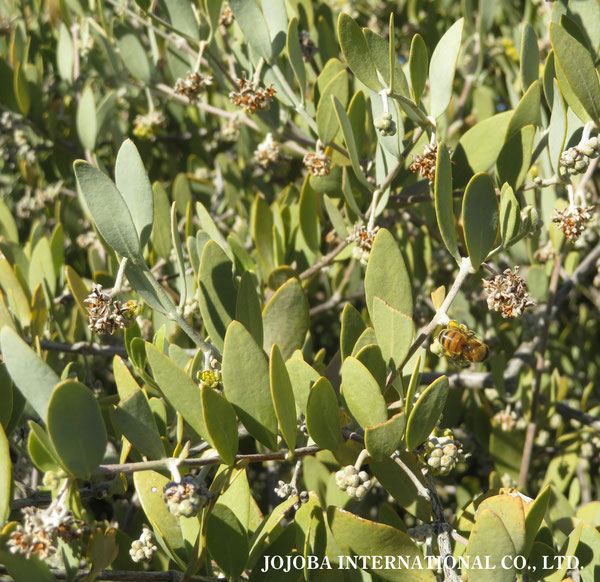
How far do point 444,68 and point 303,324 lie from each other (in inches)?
30.5

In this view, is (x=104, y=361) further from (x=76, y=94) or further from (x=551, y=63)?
(x=551, y=63)

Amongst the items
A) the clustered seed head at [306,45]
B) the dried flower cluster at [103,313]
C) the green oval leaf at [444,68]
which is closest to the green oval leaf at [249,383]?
the dried flower cluster at [103,313]

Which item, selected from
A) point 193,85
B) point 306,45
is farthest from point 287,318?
point 306,45

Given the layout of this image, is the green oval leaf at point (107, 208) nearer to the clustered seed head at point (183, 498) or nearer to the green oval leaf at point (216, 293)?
the green oval leaf at point (216, 293)

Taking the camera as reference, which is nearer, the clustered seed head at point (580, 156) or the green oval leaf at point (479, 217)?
the green oval leaf at point (479, 217)

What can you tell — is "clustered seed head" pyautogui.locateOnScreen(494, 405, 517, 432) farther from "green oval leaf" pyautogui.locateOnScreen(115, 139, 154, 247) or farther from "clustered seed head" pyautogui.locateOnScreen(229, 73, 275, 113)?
"green oval leaf" pyautogui.locateOnScreen(115, 139, 154, 247)

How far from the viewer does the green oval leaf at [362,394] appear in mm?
1343

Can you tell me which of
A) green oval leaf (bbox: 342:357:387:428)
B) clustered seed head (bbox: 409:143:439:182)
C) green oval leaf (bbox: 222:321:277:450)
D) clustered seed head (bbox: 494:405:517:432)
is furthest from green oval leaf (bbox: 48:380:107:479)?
clustered seed head (bbox: 494:405:517:432)

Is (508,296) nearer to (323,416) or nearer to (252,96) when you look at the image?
(323,416)

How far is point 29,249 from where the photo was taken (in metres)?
2.46

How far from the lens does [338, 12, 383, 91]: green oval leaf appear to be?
1602 mm

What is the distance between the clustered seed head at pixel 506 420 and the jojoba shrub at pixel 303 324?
1 centimetres

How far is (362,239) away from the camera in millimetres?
2021

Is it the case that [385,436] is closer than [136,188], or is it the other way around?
[385,436]
